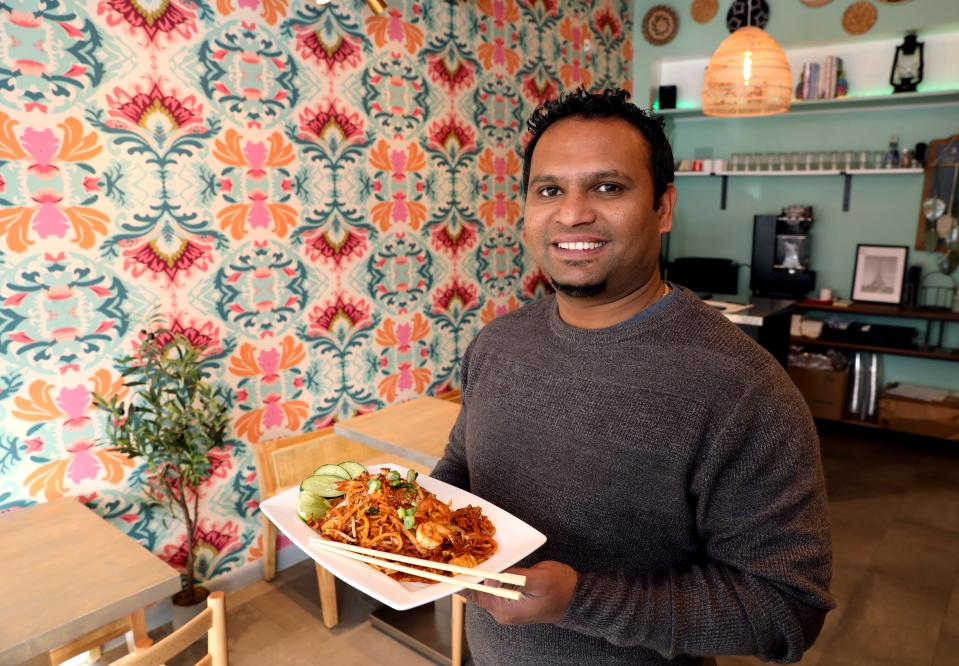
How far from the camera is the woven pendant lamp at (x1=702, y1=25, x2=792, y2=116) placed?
3.31 meters

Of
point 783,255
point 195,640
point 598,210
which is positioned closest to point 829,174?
point 783,255

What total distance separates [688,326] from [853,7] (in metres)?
4.49

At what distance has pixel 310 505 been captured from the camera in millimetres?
1197

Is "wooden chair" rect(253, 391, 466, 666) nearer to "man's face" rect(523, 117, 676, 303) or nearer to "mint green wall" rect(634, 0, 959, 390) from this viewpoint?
"man's face" rect(523, 117, 676, 303)

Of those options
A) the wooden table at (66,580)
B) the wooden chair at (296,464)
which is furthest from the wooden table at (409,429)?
the wooden table at (66,580)

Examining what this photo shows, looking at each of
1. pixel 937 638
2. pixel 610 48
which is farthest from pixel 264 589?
pixel 610 48

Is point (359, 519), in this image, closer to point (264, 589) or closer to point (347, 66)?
point (264, 589)

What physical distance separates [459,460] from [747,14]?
4.59 metres

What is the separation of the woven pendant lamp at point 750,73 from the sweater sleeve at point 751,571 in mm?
2853

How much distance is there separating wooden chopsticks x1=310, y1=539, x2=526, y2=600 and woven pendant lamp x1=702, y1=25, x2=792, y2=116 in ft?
10.3

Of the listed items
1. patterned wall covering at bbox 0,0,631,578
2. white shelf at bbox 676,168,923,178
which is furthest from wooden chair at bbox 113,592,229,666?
white shelf at bbox 676,168,923,178

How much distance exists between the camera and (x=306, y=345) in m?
3.09

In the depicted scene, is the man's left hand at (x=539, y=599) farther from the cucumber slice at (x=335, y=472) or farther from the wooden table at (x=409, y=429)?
the wooden table at (x=409, y=429)

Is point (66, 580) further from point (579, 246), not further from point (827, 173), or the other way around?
point (827, 173)
